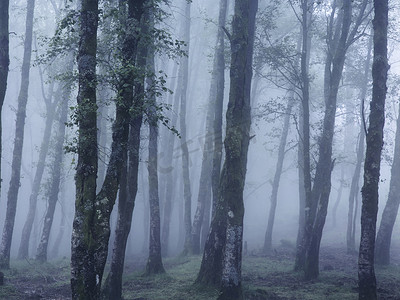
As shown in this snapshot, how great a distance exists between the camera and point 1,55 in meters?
12.7

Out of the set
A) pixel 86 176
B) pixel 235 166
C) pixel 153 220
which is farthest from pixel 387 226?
pixel 86 176

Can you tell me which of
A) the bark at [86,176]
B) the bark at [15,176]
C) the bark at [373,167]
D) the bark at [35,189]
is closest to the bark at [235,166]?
the bark at [373,167]

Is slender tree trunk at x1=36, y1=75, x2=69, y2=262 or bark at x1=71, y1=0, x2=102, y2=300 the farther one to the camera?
slender tree trunk at x1=36, y1=75, x2=69, y2=262

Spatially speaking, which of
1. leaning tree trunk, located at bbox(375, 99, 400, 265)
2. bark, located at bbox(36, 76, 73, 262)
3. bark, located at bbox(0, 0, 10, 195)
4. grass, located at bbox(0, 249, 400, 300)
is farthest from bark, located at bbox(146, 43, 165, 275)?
leaning tree trunk, located at bbox(375, 99, 400, 265)

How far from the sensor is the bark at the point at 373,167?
9867 millimetres

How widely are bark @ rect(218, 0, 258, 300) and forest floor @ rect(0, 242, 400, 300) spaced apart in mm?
1623

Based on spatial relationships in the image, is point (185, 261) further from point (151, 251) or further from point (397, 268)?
point (397, 268)

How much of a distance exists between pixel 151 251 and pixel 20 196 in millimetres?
59494

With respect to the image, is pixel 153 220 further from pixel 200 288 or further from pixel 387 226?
pixel 387 226

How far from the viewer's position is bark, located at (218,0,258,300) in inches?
434

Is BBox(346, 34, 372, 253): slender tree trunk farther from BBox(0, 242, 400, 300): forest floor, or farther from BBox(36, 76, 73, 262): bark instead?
BBox(36, 76, 73, 262): bark

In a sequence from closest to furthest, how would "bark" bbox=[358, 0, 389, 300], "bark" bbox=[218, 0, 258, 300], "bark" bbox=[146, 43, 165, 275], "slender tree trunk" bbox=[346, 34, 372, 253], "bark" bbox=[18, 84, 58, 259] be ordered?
"bark" bbox=[358, 0, 389, 300], "bark" bbox=[218, 0, 258, 300], "bark" bbox=[146, 43, 165, 275], "slender tree trunk" bbox=[346, 34, 372, 253], "bark" bbox=[18, 84, 58, 259]

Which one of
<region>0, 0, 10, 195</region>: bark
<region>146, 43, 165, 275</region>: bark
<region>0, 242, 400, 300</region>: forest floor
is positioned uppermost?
<region>0, 0, 10, 195</region>: bark

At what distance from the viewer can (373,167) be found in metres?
10.4
